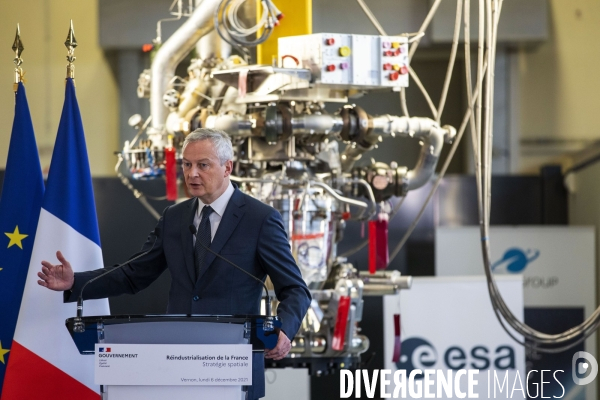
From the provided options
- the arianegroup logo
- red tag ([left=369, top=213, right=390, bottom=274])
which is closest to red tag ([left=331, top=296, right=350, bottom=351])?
red tag ([left=369, top=213, right=390, bottom=274])

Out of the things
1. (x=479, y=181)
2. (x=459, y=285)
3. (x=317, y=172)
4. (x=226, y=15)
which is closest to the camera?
(x=479, y=181)

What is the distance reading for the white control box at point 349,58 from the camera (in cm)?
454

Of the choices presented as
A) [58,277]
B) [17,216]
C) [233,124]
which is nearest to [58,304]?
[17,216]

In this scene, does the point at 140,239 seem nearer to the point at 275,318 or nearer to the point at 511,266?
the point at 511,266

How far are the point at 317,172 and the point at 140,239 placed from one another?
3245mm

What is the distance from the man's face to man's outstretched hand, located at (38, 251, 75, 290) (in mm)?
463

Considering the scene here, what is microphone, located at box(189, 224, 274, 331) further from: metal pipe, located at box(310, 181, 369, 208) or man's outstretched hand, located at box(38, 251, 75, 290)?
metal pipe, located at box(310, 181, 369, 208)

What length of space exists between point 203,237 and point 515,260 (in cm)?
525

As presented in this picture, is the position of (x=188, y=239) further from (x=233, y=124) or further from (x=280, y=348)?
(x=233, y=124)

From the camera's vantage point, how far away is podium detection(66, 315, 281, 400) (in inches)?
87.9

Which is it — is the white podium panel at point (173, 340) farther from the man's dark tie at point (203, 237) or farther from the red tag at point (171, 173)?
the red tag at point (171, 173)

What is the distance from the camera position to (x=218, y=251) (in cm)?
266

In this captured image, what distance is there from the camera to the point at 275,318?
2.31m

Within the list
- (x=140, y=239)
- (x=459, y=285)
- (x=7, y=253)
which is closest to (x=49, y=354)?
(x=7, y=253)
